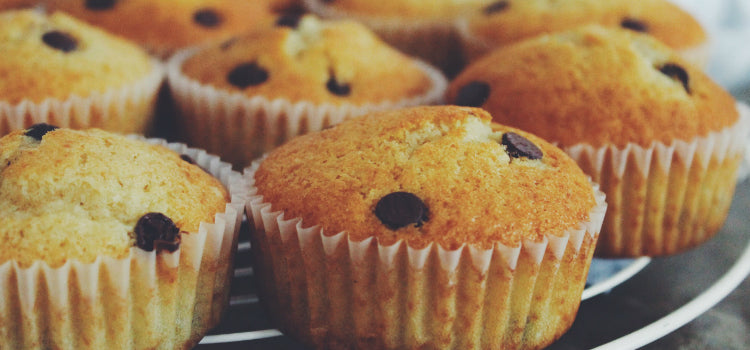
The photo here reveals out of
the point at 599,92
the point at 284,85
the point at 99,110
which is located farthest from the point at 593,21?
the point at 99,110

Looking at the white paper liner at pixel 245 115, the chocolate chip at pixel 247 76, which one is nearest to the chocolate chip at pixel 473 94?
the white paper liner at pixel 245 115

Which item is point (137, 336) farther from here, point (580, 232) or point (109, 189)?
point (580, 232)

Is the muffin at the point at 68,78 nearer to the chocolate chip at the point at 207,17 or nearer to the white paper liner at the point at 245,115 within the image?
the white paper liner at the point at 245,115

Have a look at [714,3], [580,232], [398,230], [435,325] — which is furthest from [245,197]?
[714,3]

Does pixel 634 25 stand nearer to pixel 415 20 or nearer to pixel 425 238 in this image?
pixel 415 20

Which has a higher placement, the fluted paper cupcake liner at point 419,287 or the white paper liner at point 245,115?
the white paper liner at point 245,115

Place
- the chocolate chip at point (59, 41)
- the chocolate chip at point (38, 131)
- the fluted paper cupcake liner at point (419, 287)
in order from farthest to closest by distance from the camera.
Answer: the chocolate chip at point (59, 41)
the chocolate chip at point (38, 131)
the fluted paper cupcake liner at point (419, 287)
